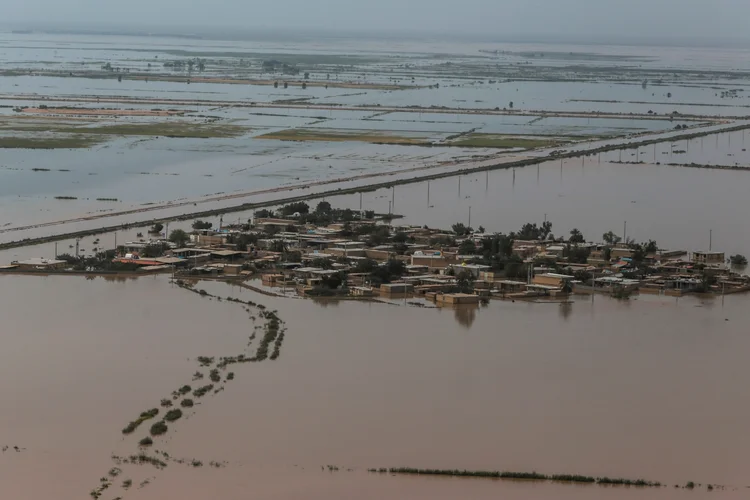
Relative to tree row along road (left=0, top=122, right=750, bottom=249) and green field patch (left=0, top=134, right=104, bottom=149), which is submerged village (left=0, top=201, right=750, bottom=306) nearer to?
tree row along road (left=0, top=122, right=750, bottom=249)

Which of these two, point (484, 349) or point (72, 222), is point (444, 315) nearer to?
point (484, 349)

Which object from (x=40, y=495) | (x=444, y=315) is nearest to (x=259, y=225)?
(x=444, y=315)

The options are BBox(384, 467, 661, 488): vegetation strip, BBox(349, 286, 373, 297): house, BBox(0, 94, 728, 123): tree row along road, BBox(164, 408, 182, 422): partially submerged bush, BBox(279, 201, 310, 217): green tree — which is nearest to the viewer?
BBox(384, 467, 661, 488): vegetation strip

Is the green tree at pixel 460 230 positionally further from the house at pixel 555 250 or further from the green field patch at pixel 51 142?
the green field patch at pixel 51 142

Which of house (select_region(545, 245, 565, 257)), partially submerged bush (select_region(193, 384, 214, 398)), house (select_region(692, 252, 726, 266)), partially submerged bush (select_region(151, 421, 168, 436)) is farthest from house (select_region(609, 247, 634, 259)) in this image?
partially submerged bush (select_region(151, 421, 168, 436))

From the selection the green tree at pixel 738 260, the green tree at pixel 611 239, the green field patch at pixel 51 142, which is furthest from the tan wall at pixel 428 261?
the green field patch at pixel 51 142
